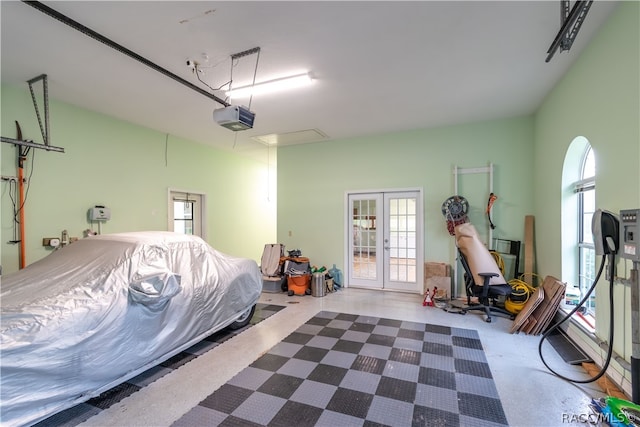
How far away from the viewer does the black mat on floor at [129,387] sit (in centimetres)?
206

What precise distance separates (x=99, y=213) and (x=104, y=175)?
624 mm

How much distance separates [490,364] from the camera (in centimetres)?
279

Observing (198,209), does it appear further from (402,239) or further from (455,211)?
(455,211)

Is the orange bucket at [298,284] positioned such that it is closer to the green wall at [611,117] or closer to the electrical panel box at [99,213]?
the electrical panel box at [99,213]

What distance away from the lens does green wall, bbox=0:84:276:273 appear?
3686mm

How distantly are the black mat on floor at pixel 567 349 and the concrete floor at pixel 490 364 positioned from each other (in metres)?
0.10

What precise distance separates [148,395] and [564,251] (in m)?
4.68

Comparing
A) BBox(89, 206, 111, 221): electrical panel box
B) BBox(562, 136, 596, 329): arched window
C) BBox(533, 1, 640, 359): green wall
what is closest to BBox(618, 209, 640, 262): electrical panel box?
BBox(533, 1, 640, 359): green wall

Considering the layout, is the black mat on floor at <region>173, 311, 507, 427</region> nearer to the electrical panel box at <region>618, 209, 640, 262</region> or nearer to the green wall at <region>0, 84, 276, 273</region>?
the electrical panel box at <region>618, 209, 640, 262</region>

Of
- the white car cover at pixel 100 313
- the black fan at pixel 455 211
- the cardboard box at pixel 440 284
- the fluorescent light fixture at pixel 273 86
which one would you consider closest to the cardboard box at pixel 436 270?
the cardboard box at pixel 440 284

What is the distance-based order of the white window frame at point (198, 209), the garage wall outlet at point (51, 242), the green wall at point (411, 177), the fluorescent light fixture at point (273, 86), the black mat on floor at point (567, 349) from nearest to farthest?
the black mat on floor at point (567, 349), the fluorescent light fixture at point (273, 86), the garage wall outlet at point (51, 242), the green wall at point (411, 177), the white window frame at point (198, 209)

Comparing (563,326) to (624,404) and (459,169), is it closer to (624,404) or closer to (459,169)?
(624,404)

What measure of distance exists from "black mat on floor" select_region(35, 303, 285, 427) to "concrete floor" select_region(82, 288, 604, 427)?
3.0 inches

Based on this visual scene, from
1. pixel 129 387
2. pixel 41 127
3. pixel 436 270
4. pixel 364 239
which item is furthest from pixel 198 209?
pixel 436 270
